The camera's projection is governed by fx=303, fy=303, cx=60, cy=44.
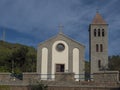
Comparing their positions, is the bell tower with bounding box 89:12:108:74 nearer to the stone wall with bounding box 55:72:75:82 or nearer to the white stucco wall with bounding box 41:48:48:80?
the white stucco wall with bounding box 41:48:48:80

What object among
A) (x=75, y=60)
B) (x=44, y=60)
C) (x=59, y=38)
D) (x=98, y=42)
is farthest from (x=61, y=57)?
(x=98, y=42)

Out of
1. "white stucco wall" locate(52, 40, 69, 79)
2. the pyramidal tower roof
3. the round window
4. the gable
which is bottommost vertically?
"white stucco wall" locate(52, 40, 69, 79)

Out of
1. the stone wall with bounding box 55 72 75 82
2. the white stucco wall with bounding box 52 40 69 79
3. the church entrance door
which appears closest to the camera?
the stone wall with bounding box 55 72 75 82

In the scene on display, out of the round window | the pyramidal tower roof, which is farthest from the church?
the pyramidal tower roof

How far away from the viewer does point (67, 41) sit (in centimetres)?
4344

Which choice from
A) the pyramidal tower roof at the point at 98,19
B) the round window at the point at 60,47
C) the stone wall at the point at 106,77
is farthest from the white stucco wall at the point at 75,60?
the stone wall at the point at 106,77

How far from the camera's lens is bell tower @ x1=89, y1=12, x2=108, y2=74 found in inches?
1829

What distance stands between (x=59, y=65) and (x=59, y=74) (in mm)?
25027

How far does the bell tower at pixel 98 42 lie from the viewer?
46.5 meters

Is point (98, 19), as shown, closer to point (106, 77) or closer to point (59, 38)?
point (59, 38)

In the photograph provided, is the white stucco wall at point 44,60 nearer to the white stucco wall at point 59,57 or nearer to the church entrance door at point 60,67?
the white stucco wall at point 59,57

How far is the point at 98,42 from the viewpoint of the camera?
47.4 metres

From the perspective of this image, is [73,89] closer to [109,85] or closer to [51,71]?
[109,85]

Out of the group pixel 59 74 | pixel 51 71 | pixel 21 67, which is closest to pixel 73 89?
pixel 59 74
